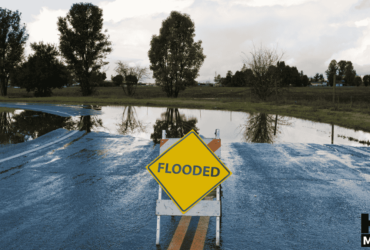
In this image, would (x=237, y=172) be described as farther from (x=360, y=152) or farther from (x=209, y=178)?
(x=360, y=152)

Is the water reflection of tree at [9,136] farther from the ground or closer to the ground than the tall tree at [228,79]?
closer to the ground

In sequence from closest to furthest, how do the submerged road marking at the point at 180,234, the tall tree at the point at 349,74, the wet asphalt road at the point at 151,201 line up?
the submerged road marking at the point at 180,234
the wet asphalt road at the point at 151,201
the tall tree at the point at 349,74

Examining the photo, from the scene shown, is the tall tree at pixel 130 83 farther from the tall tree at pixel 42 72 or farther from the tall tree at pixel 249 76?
the tall tree at pixel 249 76

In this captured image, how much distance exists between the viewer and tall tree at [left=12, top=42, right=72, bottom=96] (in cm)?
4678

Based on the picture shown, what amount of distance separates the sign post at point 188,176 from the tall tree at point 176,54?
127 feet

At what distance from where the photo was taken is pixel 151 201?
209 inches

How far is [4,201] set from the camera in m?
5.25

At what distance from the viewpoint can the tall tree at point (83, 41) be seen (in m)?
46.7

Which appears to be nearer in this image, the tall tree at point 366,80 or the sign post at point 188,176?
the sign post at point 188,176

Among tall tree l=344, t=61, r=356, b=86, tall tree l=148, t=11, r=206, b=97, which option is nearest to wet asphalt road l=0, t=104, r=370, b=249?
tall tree l=148, t=11, r=206, b=97

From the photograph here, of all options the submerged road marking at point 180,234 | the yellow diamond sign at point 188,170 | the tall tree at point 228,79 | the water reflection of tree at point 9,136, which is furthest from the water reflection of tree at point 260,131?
the tall tree at point 228,79

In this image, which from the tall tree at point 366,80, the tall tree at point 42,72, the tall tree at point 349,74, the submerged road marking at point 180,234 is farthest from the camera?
the tall tree at point 366,80

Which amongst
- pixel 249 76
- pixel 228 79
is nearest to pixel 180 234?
pixel 249 76

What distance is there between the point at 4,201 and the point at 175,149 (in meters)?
3.29
